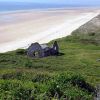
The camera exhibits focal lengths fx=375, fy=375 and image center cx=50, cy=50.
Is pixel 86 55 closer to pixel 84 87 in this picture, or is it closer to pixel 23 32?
pixel 84 87

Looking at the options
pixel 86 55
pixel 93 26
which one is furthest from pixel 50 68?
pixel 93 26

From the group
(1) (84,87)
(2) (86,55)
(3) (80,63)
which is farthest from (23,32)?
(1) (84,87)

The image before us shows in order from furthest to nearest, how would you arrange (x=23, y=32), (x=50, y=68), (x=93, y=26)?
(x=93, y=26) < (x=23, y=32) < (x=50, y=68)

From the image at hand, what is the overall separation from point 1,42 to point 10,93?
74473 millimetres

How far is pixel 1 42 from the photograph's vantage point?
89.8 meters

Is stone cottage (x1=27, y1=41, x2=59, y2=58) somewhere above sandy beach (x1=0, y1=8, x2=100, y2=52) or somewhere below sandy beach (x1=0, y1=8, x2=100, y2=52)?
below

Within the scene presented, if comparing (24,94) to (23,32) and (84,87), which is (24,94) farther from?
(23,32)

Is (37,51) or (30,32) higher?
(30,32)

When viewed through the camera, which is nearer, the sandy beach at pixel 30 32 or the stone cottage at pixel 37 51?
the stone cottage at pixel 37 51

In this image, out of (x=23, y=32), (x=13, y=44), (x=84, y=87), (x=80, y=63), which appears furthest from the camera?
(x=23, y=32)

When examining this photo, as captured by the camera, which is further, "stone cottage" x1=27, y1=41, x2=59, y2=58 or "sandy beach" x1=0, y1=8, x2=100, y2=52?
"sandy beach" x1=0, y1=8, x2=100, y2=52

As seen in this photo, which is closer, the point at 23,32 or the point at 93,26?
the point at 23,32

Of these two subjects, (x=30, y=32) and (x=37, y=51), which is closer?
(x=37, y=51)

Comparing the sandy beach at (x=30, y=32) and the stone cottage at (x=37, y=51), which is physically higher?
the sandy beach at (x=30, y=32)
